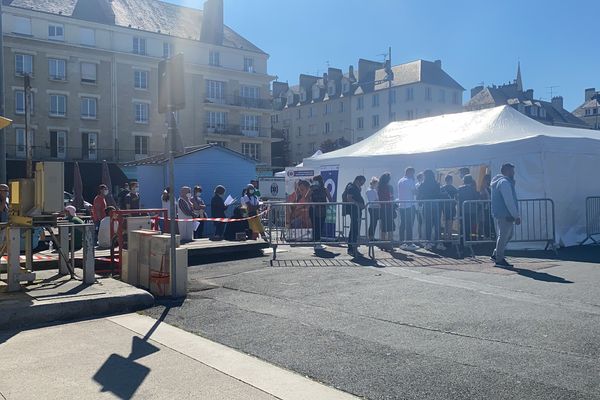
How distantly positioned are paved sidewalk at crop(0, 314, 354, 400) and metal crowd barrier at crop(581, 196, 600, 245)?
1115cm

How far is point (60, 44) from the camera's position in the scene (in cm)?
4844

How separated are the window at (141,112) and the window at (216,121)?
7433mm

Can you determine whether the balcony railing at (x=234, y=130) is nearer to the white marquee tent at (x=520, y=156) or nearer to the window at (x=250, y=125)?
the window at (x=250, y=125)

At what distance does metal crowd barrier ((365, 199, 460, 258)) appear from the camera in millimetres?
12516

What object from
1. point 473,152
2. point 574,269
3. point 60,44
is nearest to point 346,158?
point 473,152

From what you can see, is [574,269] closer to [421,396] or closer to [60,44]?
[421,396]

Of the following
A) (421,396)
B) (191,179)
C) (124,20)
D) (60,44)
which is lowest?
(421,396)

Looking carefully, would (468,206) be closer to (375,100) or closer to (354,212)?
(354,212)

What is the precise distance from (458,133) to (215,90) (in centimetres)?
4718

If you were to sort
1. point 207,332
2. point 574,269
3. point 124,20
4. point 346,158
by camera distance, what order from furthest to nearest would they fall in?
point 124,20, point 346,158, point 574,269, point 207,332

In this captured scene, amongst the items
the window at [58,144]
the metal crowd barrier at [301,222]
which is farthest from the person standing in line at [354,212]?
the window at [58,144]

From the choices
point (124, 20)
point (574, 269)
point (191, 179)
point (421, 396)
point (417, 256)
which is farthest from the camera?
point (124, 20)

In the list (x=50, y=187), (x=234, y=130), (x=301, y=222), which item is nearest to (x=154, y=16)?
(x=234, y=130)

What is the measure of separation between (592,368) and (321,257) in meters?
7.79
